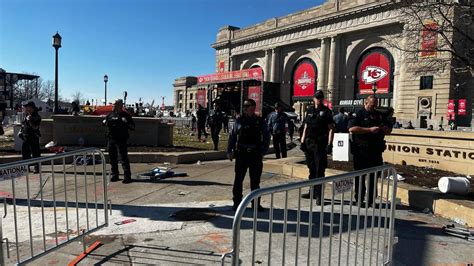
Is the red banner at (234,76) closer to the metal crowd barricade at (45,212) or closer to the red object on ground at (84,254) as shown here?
the metal crowd barricade at (45,212)

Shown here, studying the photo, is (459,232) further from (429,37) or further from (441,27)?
(429,37)

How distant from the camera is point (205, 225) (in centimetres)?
510

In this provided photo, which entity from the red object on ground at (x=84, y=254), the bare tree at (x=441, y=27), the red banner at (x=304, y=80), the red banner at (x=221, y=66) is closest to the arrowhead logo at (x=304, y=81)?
the red banner at (x=304, y=80)

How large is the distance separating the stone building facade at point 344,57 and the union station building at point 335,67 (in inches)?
3.8

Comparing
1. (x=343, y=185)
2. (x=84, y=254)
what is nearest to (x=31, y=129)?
(x=84, y=254)

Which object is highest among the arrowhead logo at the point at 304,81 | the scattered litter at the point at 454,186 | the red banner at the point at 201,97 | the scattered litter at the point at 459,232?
the arrowhead logo at the point at 304,81

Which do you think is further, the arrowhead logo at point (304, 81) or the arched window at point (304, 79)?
the arrowhead logo at point (304, 81)

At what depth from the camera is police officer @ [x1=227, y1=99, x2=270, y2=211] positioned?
5770mm

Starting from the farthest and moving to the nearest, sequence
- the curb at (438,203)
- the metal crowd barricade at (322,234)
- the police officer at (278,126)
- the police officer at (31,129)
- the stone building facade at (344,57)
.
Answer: the stone building facade at (344,57)
the police officer at (278,126)
the police officer at (31,129)
the curb at (438,203)
the metal crowd barricade at (322,234)

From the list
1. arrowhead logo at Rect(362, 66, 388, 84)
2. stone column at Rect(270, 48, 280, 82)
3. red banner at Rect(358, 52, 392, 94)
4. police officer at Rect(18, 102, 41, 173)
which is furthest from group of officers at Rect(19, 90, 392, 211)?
stone column at Rect(270, 48, 280, 82)

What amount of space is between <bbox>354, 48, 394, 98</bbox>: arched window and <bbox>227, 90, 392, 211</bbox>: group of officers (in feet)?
169

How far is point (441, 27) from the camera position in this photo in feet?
27.2

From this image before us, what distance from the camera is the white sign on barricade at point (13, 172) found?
11.8 ft

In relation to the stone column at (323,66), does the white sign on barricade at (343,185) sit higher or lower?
lower
